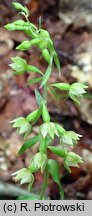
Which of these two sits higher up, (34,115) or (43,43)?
(43,43)

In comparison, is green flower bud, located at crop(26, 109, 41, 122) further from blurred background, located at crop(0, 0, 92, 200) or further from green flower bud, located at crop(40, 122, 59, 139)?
blurred background, located at crop(0, 0, 92, 200)

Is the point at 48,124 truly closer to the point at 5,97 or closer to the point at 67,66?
the point at 5,97

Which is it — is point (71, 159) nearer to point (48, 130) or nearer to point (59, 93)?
point (48, 130)

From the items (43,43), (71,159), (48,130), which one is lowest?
(71,159)

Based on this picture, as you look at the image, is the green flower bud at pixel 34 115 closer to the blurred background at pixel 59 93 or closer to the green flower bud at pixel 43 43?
the green flower bud at pixel 43 43

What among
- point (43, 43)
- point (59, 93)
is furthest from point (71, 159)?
point (59, 93)

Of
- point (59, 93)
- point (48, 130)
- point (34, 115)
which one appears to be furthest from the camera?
point (59, 93)

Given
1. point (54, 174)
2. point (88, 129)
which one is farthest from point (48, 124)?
point (88, 129)

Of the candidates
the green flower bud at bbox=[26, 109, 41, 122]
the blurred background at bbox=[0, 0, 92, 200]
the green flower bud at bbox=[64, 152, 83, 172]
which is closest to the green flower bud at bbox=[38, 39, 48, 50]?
the green flower bud at bbox=[26, 109, 41, 122]

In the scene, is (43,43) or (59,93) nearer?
(43,43)
